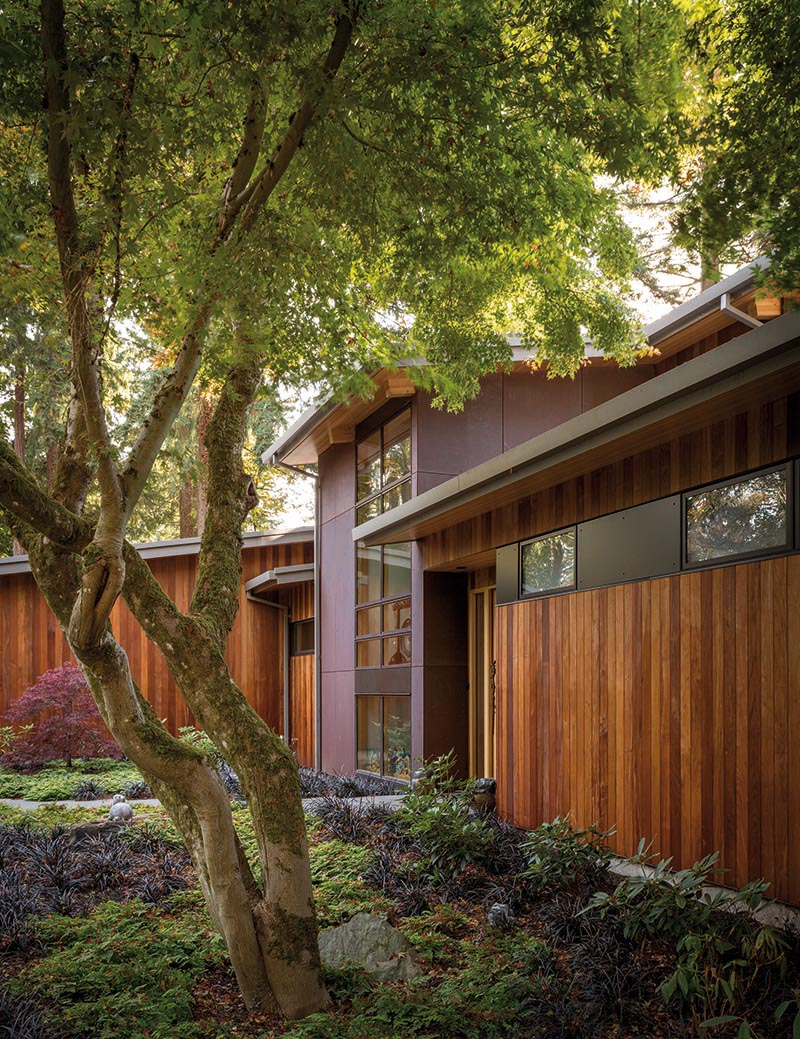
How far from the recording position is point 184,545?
1608cm

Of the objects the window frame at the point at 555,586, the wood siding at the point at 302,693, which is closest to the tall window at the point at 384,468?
the window frame at the point at 555,586

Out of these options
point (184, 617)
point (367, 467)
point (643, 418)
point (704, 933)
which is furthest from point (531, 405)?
point (704, 933)

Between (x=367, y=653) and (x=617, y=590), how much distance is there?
6.37 metres

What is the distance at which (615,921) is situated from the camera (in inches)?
216

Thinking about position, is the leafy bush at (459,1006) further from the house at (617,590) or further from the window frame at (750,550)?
the window frame at (750,550)

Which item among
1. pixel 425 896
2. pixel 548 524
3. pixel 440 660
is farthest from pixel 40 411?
pixel 425 896

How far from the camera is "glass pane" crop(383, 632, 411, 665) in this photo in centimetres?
1160

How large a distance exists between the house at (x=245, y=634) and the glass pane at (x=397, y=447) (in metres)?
3.44

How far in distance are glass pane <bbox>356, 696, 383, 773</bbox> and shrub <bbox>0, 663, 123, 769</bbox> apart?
4.30 meters

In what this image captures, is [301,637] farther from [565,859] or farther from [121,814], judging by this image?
[565,859]

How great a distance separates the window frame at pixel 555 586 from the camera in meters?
7.75

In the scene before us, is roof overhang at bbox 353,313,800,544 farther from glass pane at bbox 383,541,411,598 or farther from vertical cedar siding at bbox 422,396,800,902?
glass pane at bbox 383,541,411,598

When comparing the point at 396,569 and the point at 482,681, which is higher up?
the point at 396,569

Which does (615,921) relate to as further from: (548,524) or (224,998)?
(548,524)
